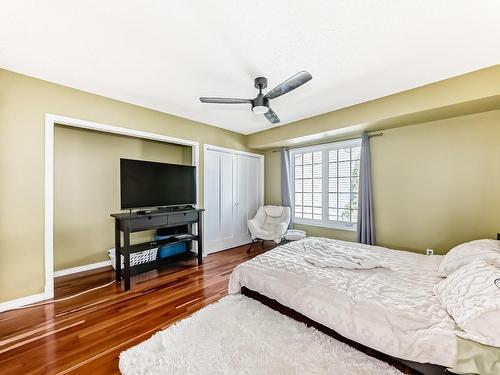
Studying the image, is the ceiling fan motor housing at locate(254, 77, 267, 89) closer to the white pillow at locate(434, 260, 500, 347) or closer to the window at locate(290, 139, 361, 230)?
the window at locate(290, 139, 361, 230)

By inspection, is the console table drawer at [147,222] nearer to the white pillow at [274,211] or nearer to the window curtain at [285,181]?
the white pillow at [274,211]

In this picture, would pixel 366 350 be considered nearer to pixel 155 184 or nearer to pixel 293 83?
pixel 293 83

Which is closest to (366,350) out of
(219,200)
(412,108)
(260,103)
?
(260,103)

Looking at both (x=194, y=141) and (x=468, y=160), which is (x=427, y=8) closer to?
(x=468, y=160)

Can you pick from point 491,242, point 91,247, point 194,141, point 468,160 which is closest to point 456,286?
point 491,242

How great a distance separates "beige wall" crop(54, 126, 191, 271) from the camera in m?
3.15

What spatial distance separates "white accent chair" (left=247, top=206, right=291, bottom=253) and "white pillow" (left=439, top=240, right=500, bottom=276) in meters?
2.44

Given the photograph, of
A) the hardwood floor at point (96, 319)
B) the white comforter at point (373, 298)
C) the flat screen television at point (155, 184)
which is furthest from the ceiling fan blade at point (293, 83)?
the hardwood floor at point (96, 319)

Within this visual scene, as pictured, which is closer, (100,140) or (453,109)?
(453,109)

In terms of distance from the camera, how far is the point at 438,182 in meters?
2.97

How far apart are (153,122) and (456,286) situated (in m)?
3.96

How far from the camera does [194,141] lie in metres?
3.94

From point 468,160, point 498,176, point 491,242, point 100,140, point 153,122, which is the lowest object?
point 491,242

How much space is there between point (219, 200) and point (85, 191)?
221 centimetres
